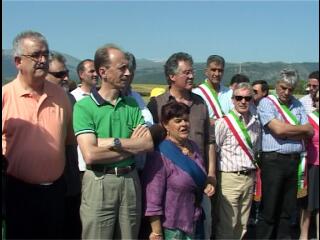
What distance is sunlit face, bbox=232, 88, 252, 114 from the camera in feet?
16.1

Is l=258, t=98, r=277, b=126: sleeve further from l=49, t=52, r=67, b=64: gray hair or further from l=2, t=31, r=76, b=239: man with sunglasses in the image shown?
l=2, t=31, r=76, b=239: man with sunglasses

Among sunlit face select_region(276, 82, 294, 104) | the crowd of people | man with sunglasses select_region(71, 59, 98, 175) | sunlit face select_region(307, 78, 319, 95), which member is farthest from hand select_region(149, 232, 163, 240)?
sunlit face select_region(307, 78, 319, 95)

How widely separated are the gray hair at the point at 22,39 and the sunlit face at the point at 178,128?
1.10 m

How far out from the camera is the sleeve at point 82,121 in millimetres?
3427

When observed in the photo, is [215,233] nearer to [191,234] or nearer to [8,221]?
[191,234]

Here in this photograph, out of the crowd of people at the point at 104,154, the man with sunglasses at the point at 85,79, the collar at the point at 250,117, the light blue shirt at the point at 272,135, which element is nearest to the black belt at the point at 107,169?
the crowd of people at the point at 104,154

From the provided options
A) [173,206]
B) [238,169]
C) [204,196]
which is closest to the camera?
[173,206]

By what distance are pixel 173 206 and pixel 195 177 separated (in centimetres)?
28

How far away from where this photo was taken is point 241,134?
4.89 m

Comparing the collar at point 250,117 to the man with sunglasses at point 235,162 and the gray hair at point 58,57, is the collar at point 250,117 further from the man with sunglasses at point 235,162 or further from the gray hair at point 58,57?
the gray hair at point 58,57

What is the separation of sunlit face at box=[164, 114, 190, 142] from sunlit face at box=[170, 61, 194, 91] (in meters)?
0.60

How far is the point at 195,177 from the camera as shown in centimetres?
378

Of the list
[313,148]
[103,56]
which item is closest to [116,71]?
[103,56]

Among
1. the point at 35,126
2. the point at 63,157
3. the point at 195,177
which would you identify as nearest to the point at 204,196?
the point at 195,177
